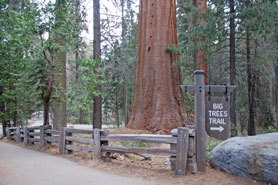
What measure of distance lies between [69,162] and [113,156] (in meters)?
1.39

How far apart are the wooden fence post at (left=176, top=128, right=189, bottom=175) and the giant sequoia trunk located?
17.1ft

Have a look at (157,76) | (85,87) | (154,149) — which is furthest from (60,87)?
(154,149)

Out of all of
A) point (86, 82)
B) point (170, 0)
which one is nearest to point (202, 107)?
point (86, 82)

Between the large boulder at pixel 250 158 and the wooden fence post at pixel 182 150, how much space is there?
3.05 ft

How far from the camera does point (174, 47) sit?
42.3 ft

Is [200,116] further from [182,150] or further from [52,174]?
[52,174]

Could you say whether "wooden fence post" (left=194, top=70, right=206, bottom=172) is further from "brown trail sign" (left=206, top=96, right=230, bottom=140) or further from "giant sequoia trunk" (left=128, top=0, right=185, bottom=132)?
"giant sequoia trunk" (left=128, top=0, right=185, bottom=132)

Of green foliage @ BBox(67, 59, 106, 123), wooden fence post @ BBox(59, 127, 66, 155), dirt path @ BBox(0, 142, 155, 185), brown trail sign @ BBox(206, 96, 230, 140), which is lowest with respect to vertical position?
dirt path @ BBox(0, 142, 155, 185)

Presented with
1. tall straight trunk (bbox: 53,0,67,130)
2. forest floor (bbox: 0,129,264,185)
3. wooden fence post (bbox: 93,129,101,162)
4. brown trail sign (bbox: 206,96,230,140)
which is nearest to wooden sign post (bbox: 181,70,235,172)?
brown trail sign (bbox: 206,96,230,140)

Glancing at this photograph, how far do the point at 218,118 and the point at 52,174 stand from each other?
4481 mm

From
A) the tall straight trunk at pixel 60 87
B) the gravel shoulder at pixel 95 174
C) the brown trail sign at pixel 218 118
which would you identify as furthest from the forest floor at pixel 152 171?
the tall straight trunk at pixel 60 87

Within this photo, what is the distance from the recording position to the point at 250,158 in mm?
5941

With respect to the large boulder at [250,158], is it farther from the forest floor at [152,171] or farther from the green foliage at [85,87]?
the green foliage at [85,87]

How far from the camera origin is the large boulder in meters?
5.61
